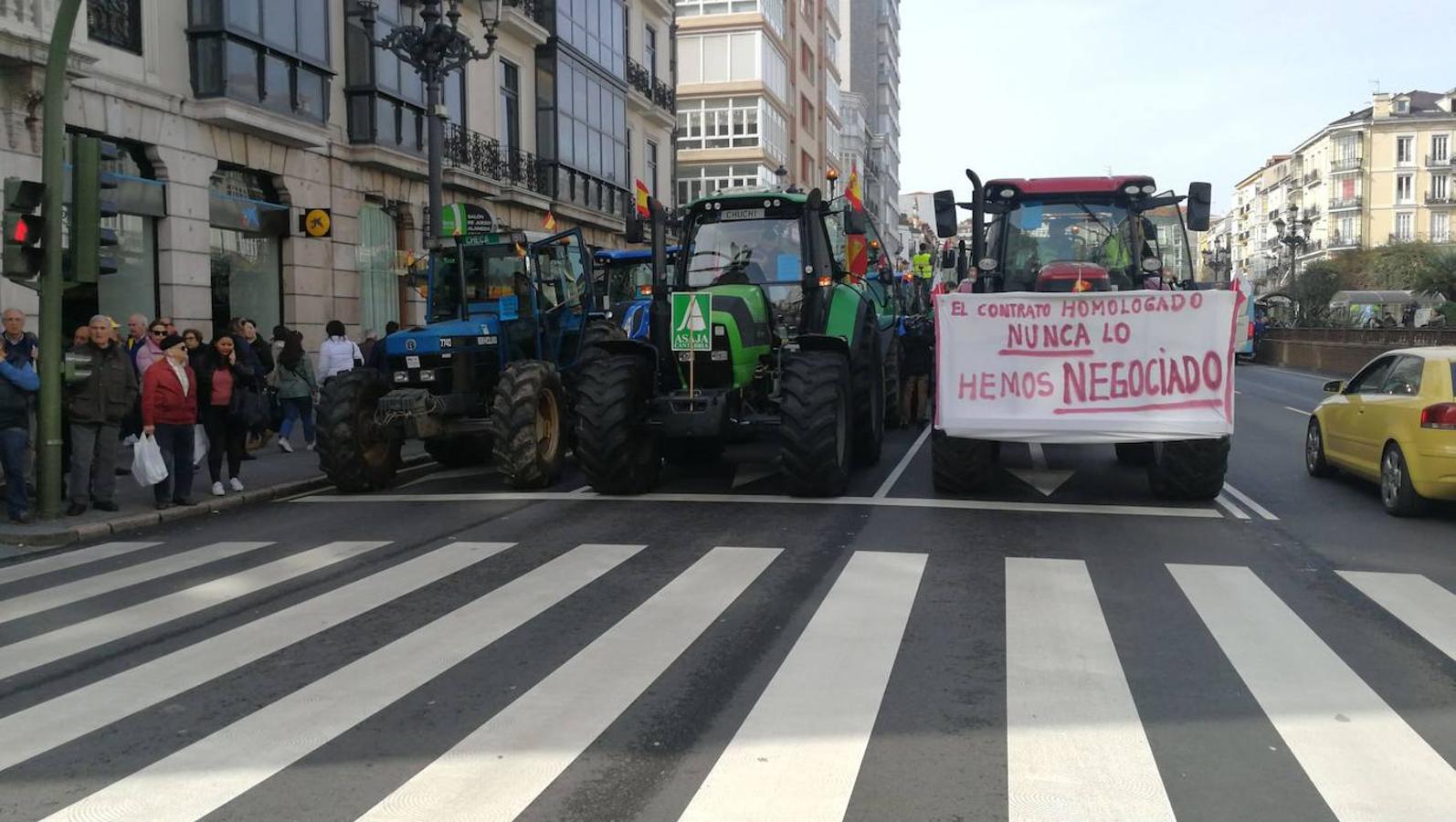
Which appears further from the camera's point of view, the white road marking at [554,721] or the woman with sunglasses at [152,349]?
the woman with sunglasses at [152,349]

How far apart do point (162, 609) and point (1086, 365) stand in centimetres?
754

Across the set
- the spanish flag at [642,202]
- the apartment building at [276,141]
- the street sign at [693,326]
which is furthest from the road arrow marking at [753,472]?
the apartment building at [276,141]

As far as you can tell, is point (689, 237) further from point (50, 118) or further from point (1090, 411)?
point (50, 118)

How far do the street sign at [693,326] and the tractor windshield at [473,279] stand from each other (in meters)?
2.85

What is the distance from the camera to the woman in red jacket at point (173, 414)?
10953mm

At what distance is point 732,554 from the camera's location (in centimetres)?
845

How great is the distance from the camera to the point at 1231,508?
10547mm

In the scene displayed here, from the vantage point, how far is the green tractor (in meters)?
10.8

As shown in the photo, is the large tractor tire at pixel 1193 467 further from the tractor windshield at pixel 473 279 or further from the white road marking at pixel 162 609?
the tractor windshield at pixel 473 279

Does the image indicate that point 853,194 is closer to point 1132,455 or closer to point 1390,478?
point 1132,455

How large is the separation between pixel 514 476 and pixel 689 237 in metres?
3.00

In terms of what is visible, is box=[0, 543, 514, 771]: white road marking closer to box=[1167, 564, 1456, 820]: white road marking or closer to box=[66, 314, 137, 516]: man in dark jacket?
box=[66, 314, 137, 516]: man in dark jacket

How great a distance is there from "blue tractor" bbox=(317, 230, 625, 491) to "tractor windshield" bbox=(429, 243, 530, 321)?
10 mm


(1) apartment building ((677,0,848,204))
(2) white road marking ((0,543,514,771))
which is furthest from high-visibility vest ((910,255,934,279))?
(1) apartment building ((677,0,848,204))
